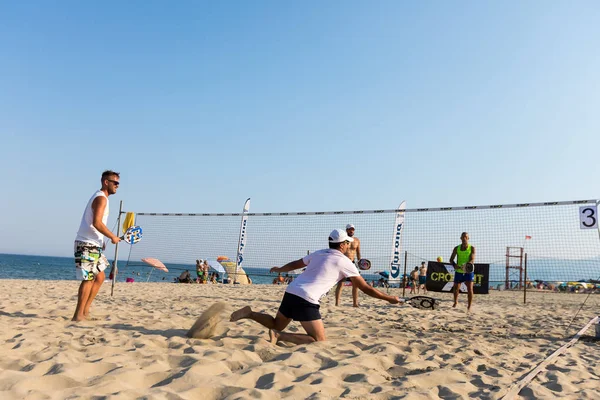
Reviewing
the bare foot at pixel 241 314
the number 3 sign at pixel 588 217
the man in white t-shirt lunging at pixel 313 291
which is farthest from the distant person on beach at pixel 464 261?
the bare foot at pixel 241 314

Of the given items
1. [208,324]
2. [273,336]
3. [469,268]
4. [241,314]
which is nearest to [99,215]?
[208,324]

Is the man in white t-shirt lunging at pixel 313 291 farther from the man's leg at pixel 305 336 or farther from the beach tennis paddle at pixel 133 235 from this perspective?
the beach tennis paddle at pixel 133 235

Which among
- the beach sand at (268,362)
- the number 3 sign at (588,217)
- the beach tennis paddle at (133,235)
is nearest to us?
the beach sand at (268,362)

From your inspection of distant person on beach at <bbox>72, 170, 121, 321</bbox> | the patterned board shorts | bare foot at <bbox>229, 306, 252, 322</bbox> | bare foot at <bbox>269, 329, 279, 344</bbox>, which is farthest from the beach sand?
the patterned board shorts

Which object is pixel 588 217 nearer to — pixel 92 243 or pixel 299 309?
pixel 299 309

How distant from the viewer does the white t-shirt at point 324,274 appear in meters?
3.49

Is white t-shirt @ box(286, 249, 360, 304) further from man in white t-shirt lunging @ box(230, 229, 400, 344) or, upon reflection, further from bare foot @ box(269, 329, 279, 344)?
bare foot @ box(269, 329, 279, 344)

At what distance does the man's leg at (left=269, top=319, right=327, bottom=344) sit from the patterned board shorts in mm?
1952

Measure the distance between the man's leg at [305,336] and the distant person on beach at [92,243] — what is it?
192cm

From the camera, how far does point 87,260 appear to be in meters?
4.27

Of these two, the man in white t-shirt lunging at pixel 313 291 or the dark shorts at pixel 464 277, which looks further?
the dark shorts at pixel 464 277

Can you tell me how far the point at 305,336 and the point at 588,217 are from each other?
5271mm

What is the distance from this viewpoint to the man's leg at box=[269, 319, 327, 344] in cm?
349

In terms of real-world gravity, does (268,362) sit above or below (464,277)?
below
